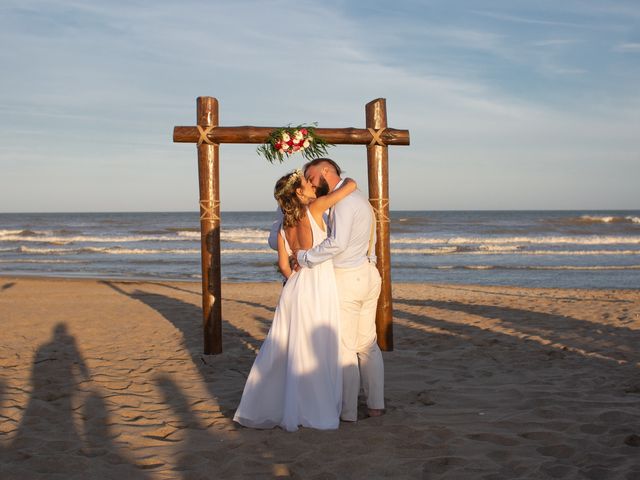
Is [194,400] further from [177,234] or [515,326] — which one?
[177,234]

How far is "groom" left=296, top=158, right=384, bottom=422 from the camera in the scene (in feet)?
15.4

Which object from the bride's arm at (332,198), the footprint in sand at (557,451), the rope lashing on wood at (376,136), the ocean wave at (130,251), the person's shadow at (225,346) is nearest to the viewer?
the footprint in sand at (557,451)

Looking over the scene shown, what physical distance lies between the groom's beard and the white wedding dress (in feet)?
0.78

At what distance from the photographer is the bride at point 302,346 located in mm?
4680

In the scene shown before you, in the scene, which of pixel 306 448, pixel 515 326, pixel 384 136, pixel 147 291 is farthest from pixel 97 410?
pixel 147 291

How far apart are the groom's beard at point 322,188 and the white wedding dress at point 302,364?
24 centimetres

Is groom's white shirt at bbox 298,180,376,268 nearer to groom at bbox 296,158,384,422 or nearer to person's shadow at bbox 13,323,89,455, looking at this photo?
groom at bbox 296,158,384,422

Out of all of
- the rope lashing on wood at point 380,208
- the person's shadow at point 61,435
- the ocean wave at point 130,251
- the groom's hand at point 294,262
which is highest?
the rope lashing on wood at point 380,208

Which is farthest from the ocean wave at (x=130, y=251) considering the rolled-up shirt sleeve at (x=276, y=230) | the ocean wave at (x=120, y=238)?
the rolled-up shirt sleeve at (x=276, y=230)

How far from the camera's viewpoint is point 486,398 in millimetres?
5426

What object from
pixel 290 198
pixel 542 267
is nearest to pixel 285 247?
pixel 290 198

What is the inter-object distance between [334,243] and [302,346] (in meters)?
0.80

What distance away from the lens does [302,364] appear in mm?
4699

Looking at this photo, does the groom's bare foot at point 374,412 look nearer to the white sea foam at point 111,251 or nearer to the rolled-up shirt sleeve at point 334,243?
the rolled-up shirt sleeve at point 334,243
